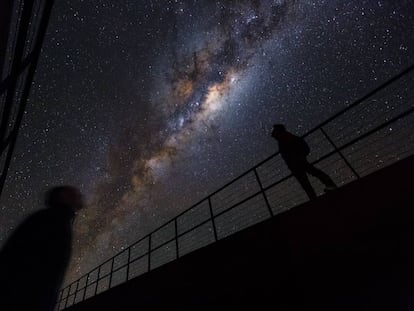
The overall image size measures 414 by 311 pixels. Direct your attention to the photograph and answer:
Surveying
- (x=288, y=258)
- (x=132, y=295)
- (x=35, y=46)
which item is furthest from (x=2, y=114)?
(x=288, y=258)

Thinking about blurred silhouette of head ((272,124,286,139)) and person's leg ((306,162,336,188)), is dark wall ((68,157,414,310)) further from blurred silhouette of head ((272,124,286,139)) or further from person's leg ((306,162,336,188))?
blurred silhouette of head ((272,124,286,139))

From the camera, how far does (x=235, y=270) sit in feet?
11.5

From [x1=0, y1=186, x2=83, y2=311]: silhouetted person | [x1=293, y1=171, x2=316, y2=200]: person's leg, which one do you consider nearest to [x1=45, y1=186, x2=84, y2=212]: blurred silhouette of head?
[x1=0, y1=186, x2=83, y2=311]: silhouetted person

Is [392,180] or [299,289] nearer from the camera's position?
[392,180]

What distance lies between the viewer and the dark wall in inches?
97.2

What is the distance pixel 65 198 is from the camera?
2184 millimetres

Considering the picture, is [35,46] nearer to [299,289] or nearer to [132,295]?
[299,289]

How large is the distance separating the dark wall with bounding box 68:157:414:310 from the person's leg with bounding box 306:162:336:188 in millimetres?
1759

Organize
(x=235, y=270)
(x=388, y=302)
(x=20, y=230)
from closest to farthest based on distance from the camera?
(x=20, y=230), (x=388, y=302), (x=235, y=270)

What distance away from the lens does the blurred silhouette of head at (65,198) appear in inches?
84.1

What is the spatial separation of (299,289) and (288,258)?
35 cm

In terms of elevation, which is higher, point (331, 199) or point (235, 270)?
point (331, 199)

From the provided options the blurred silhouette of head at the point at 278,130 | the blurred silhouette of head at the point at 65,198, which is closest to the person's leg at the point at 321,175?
the blurred silhouette of head at the point at 278,130

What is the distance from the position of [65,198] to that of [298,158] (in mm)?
4213
